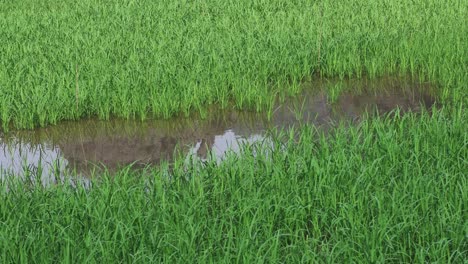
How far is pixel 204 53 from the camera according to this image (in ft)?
27.9

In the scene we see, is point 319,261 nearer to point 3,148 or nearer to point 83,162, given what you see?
point 83,162

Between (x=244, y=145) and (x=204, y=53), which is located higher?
(x=204, y=53)

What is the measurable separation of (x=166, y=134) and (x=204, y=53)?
211 centimetres

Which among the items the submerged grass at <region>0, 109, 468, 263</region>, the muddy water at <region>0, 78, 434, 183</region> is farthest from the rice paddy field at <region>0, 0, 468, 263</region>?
the muddy water at <region>0, 78, 434, 183</region>

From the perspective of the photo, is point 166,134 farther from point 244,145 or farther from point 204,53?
point 204,53

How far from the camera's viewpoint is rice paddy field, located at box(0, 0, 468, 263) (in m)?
3.82

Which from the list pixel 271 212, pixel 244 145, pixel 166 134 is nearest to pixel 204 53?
pixel 166 134

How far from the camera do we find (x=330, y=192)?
4320mm

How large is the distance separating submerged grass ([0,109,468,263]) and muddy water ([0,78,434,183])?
954 mm

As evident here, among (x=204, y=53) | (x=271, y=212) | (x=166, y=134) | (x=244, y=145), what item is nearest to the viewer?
(x=271, y=212)

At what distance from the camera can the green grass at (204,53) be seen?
23.2 feet

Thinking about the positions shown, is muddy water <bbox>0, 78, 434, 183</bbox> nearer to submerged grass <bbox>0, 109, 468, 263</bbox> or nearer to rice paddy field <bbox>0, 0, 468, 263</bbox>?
rice paddy field <bbox>0, 0, 468, 263</bbox>

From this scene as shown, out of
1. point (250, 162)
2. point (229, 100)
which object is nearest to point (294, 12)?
point (229, 100)

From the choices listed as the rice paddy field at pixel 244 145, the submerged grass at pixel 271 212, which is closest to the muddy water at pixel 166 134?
the rice paddy field at pixel 244 145
